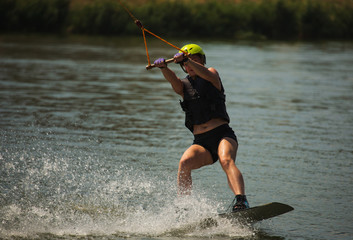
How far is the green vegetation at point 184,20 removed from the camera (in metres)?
55.8

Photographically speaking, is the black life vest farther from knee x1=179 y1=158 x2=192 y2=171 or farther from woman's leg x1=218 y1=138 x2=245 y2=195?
knee x1=179 y1=158 x2=192 y2=171

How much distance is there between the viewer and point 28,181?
728 centimetres

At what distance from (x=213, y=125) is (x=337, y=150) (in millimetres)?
4370

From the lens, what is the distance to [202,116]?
6164 millimetres

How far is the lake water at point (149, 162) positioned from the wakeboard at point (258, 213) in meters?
0.16

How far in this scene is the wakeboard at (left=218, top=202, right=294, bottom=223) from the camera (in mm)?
5562

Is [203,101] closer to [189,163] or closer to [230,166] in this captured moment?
[189,163]

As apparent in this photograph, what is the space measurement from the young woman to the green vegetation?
50006 millimetres

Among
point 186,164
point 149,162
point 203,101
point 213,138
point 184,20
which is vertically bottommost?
point 149,162

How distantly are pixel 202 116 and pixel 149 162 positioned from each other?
2.62m

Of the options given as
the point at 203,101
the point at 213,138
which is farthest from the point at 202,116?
the point at 213,138

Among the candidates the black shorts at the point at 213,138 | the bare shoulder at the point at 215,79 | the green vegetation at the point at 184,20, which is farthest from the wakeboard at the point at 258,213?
the green vegetation at the point at 184,20

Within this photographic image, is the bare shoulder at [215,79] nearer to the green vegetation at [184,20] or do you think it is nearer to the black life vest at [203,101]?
the black life vest at [203,101]

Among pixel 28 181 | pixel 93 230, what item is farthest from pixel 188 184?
pixel 28 181
